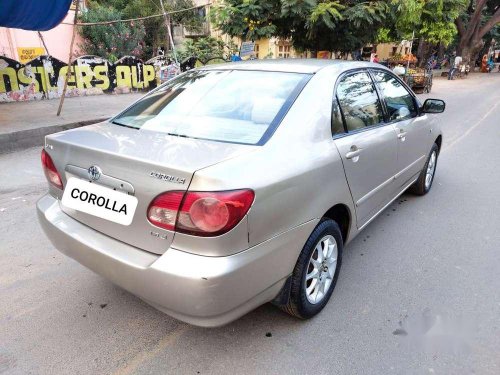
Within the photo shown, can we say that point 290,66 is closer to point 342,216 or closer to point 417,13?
point 342,216

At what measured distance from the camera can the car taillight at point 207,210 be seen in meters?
1.81

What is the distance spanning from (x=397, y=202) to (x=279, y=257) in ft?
9.77

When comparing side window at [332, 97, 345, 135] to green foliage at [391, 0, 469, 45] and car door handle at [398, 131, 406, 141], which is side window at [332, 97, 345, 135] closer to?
car door handle at [398, 131, 406, 141]

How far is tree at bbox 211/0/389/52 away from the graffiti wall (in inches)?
193

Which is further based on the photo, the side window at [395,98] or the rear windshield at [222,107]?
the side window at [395,98]

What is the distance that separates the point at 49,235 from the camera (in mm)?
2477

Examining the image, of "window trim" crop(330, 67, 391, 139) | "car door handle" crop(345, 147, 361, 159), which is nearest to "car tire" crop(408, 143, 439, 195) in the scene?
"window trim" crop(330, 67, 391, 139)

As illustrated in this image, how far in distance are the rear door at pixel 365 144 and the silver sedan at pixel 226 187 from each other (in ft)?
0.05

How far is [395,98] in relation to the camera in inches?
147

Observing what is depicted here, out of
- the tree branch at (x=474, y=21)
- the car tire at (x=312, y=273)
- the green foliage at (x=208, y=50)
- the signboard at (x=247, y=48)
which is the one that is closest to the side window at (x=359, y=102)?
the car tire at (x=312, y=273)

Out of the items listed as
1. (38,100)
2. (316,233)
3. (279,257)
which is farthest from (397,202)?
(38,100)

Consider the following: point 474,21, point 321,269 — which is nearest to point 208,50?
point 321,269

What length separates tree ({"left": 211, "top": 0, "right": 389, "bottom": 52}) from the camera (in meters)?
9.45

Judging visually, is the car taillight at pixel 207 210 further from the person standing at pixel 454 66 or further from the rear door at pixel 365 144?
the person standing at pixel 454 66
